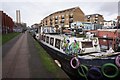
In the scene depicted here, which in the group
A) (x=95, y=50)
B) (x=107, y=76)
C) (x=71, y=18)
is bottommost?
(x=107, y=76)

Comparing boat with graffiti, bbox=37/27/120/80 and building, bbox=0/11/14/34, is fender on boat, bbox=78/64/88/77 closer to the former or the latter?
boat with graffiti, bbox=37/27/120/80

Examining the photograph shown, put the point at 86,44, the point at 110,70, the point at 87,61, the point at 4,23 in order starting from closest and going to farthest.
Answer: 1. the point at 110,70
2. the point at 87,61
3. the point at 86,44
4. the point at 4,23

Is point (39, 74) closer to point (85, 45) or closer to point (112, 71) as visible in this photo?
point (112, 71)

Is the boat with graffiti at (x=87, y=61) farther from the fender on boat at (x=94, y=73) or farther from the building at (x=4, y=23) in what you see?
the building at (x=4, y=23)

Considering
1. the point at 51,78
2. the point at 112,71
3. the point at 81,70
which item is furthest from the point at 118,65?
the point at 51,78

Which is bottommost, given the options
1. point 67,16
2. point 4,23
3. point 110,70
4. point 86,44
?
point 110,70

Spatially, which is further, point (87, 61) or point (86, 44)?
point (86, 44)

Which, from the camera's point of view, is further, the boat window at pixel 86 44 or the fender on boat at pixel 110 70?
the boat window at pixel 86 44

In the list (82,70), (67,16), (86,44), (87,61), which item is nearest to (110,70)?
(87,61)

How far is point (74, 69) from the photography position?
11547 mm

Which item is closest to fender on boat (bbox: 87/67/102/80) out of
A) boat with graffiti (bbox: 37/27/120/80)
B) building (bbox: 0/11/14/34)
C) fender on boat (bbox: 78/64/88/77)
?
boat with graffiti (bbox: 37/27/120/80)

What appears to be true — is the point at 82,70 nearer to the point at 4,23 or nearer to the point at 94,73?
the point at 94,73

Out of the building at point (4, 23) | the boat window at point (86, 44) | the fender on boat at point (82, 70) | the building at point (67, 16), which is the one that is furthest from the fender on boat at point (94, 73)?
the building at point (67, 16)

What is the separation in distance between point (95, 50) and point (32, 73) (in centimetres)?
511
